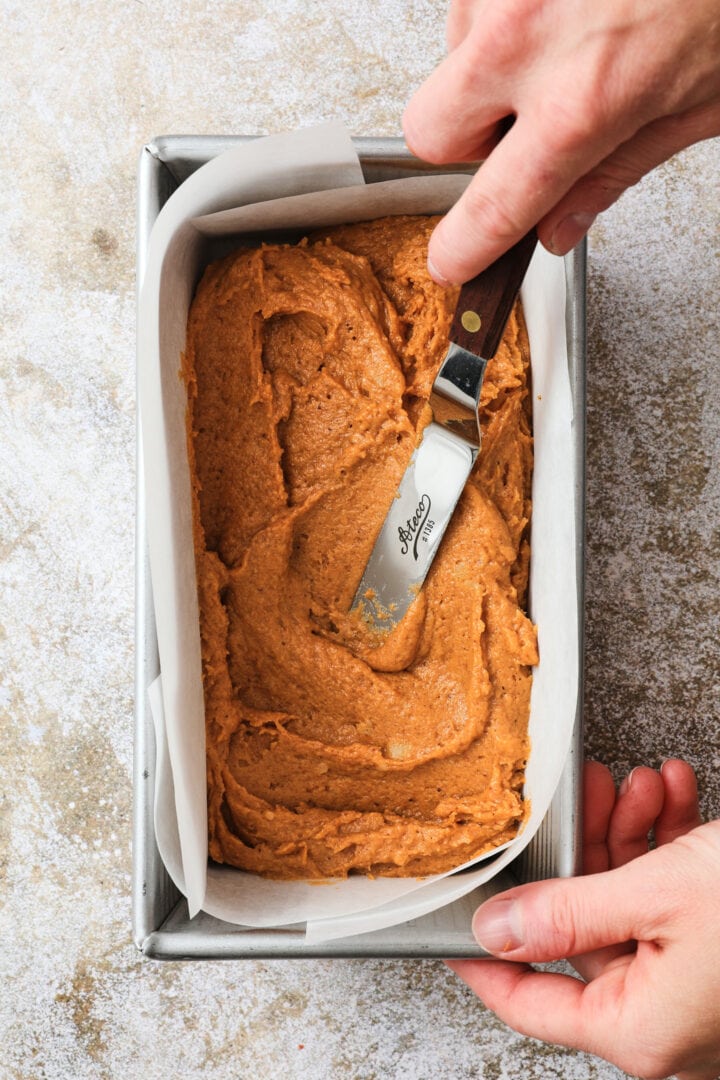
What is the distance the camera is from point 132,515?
1.82 meters

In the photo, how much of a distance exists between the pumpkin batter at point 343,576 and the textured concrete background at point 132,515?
353 mm

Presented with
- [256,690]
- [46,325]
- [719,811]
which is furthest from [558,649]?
[46,325]

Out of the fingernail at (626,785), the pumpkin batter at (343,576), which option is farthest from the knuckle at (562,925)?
the fingernail at (626,785)

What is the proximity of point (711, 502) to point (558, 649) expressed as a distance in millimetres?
605

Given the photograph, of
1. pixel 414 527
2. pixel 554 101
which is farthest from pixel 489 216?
pixel 414 527

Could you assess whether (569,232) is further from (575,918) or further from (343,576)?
(575,918)

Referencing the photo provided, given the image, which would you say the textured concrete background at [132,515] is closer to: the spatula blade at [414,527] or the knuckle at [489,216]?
the spatula blade at [414,527]

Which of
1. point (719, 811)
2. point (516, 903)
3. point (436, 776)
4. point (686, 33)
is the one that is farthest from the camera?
point (719, 811)

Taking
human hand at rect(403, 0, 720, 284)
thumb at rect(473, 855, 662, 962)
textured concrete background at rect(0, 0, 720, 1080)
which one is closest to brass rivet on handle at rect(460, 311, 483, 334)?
human hand at rect(403, 0, 720, 284)

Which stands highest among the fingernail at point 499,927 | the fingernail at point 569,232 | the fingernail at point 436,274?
the fingernail at point 569,232

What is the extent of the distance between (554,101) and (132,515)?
116 cm

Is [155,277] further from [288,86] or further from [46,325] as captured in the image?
[288,86]

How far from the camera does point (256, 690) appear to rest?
1566 mm

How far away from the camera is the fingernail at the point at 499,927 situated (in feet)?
4.40
